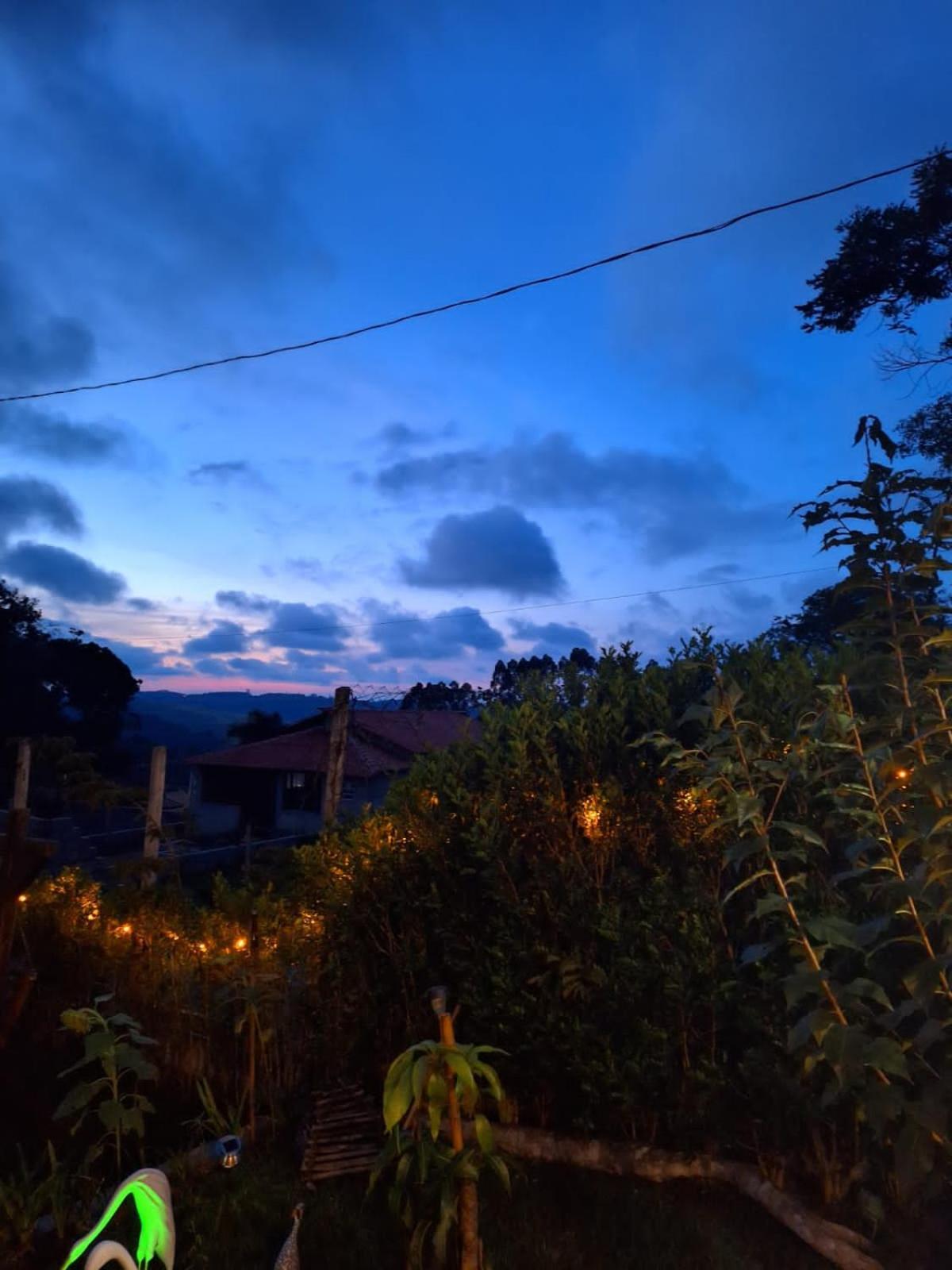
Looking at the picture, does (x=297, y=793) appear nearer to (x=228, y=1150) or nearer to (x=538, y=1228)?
(x=228, y=1150)

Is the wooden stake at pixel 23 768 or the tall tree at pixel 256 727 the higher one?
the tall tree at pixel 256 727

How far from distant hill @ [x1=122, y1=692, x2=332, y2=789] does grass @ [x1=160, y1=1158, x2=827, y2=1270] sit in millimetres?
16266

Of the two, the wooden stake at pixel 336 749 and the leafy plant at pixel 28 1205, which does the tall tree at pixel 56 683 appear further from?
the leafy plant at pixel 28 1205

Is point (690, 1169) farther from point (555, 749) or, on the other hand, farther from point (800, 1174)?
point (555, 749)

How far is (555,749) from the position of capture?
169 inches

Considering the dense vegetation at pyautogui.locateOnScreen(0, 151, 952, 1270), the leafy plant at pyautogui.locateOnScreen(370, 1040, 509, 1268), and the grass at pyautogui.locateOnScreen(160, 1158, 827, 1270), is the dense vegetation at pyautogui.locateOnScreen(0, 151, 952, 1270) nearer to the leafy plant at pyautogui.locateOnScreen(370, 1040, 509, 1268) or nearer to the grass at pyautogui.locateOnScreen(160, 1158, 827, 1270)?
the grass at pyautogui.locateOnScreen(160, 1158, 827, 1270)

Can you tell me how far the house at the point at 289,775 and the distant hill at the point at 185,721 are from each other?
1473 mm

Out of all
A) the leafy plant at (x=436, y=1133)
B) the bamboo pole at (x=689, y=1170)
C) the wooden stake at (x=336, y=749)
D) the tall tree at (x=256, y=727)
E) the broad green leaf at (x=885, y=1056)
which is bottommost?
the bamboo pole at (x=689, y=1170)

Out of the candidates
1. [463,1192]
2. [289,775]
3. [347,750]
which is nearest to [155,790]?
[463,1192]

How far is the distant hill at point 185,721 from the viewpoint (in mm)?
39513

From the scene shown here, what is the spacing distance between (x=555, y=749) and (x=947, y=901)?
7.29 ft

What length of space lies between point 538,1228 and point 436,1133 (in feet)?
4.05

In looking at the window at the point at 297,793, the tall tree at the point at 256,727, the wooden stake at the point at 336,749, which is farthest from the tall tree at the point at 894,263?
the tall tree at the point at 256,727

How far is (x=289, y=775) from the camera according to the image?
89.5 feet
